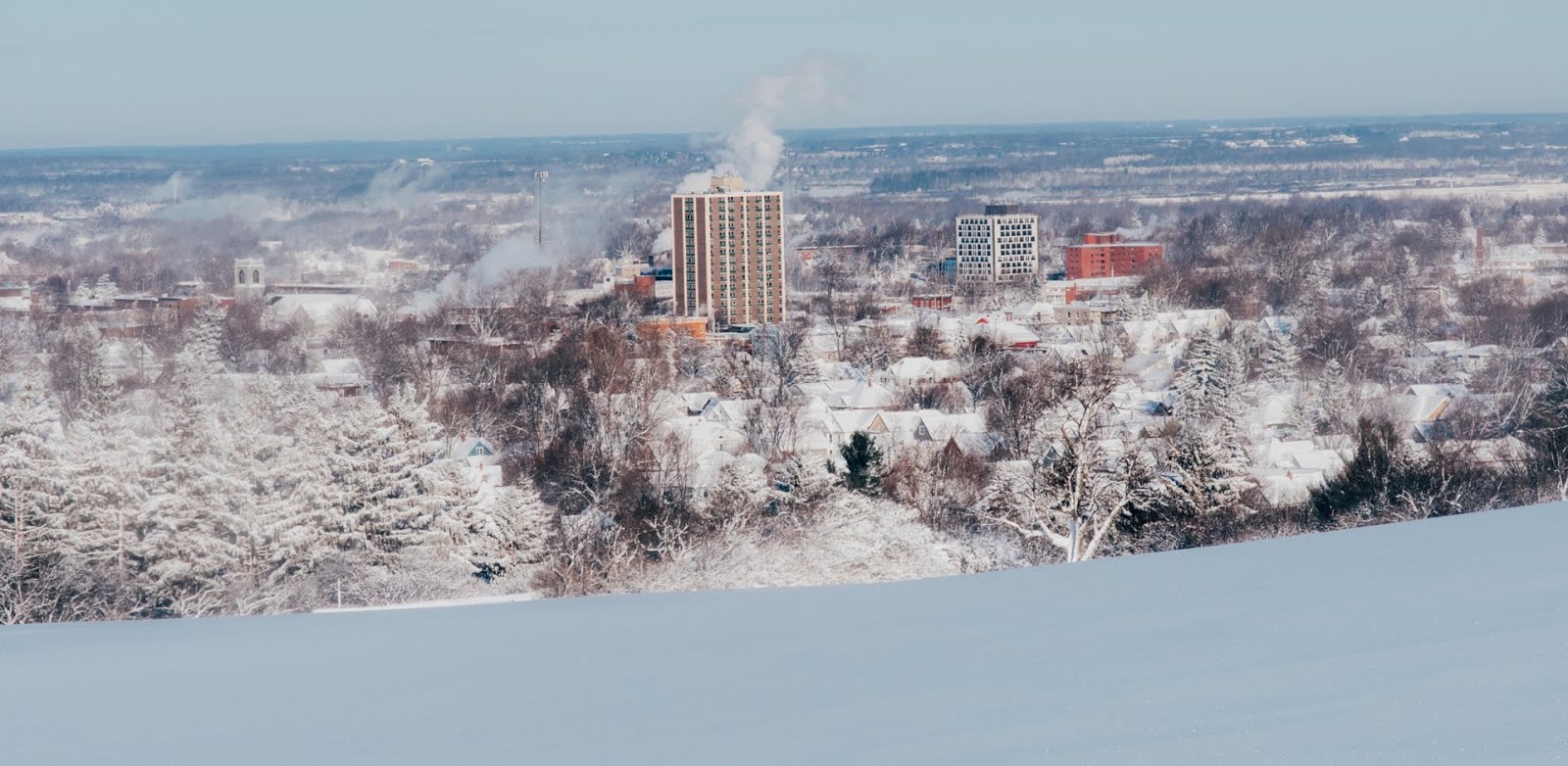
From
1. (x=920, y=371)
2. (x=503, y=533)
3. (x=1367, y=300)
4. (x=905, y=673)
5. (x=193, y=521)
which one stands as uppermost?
(x=905, y=673)

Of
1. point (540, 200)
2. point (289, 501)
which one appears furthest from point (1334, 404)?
point (540, 200)

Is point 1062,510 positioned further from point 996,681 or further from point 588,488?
point 996,681

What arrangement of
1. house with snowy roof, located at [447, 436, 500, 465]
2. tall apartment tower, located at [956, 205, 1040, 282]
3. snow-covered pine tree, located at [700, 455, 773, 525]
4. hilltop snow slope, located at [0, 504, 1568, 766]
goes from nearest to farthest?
hilltop snow slope, located at [0, 504, 1568, 766] < snow-covered pine tree, located at [700, 455, 773, 525] < house with snowy roof, located at [447, 436, 500, 465] < tall apartment tower, located at [956, 205, 1040, 282]

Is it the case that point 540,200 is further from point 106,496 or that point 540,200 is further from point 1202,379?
point 106,496

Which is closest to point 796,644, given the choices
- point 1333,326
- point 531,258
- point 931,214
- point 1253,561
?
point 1253,561

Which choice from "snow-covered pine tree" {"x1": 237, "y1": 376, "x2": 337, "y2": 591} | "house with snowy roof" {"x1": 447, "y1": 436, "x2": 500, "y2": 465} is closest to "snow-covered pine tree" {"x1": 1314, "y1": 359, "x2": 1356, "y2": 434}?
"house with snowy roof" {"x1": 447, "y1": 436, "x2": 500, "y2": 465}

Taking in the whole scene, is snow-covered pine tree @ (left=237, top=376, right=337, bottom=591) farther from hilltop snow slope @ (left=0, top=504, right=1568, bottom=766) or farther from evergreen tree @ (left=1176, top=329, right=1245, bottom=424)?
evergreen tree @ (left=1176, top=329, right=1245, bottom=424)
